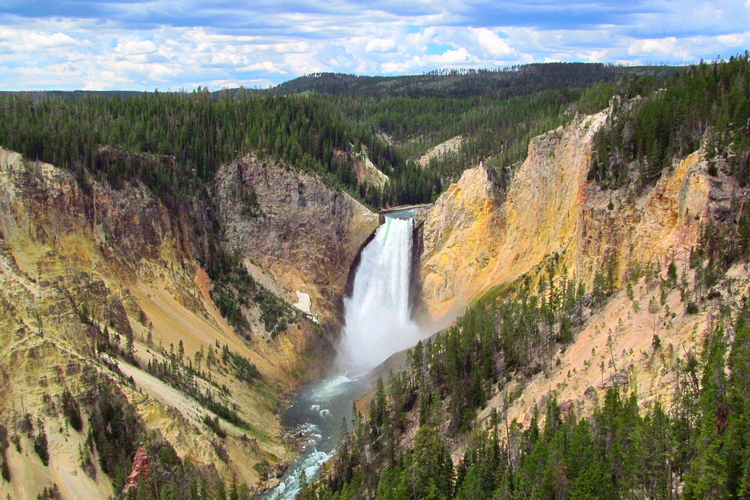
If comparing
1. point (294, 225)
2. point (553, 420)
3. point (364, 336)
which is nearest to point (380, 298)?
point (364, 336)

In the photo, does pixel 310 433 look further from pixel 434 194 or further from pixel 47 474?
pixel 434 194

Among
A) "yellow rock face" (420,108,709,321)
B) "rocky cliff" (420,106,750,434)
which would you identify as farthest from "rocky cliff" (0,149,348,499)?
"rocky cliff" (420,106,750,434)

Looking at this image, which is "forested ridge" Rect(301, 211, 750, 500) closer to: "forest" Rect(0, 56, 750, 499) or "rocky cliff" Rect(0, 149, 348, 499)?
"forest" Rect(0, 56, 750, 499)

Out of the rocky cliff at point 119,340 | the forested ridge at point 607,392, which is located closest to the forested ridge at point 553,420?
the forested ridge at point 607,392

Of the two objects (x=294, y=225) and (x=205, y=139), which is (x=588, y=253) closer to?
(x=294, y=225)

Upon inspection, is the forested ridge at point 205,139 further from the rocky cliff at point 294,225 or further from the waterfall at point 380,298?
the waterfall at point 380,298
